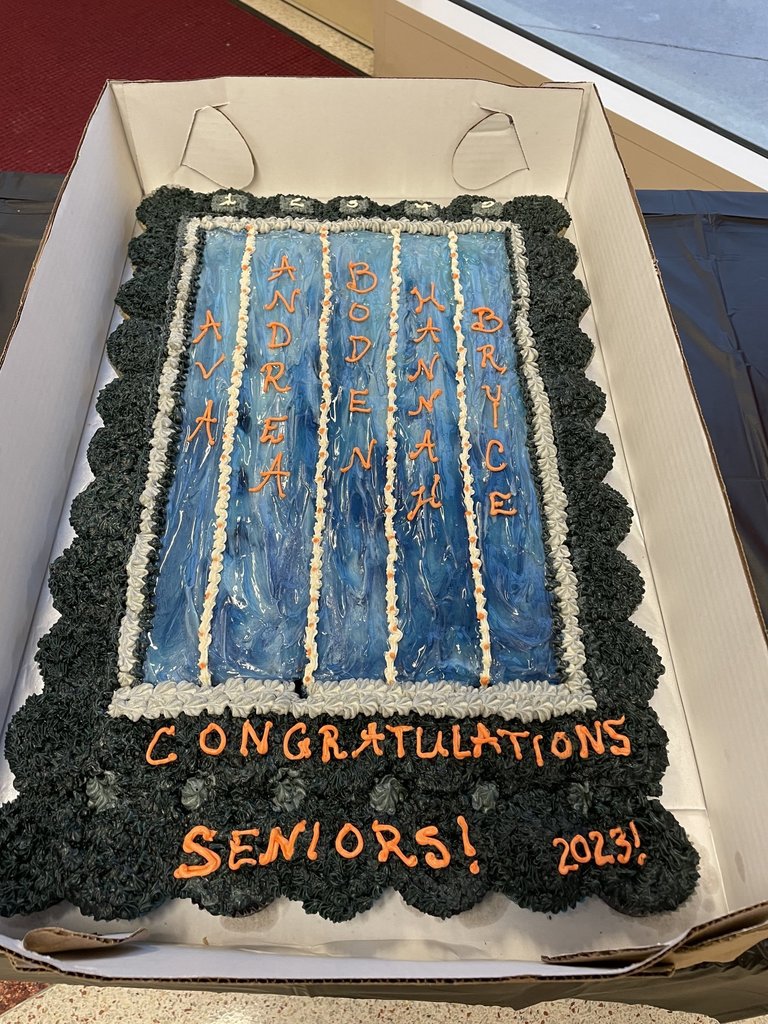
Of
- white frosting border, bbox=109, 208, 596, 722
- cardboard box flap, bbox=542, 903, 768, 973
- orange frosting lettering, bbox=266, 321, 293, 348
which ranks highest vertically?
orange frosting lettering, bbox=266, 321, 293, 348

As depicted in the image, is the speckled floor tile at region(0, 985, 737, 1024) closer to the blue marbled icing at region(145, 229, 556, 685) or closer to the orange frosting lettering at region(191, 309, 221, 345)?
the blue marbled icing at region(145, 229, 556, 685)

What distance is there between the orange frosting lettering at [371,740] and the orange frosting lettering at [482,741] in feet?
0.49

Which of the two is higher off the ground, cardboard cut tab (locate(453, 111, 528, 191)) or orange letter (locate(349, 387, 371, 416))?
cardboard cut tab (locate(453, 111, 528, 191))

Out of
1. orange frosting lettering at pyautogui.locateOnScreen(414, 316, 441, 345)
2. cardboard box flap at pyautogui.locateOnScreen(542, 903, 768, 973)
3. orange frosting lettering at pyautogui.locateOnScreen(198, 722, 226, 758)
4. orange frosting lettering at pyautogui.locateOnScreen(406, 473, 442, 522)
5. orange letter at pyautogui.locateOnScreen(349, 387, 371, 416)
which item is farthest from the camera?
orange frosting lettering at pyautogui.locateOnScreen(414, 316, 441, 345)

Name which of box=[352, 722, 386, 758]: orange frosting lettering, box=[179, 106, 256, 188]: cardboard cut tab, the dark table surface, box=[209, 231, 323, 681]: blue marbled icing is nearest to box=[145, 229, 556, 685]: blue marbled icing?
box=[209, 231, 323, 681]: blue marbled icing

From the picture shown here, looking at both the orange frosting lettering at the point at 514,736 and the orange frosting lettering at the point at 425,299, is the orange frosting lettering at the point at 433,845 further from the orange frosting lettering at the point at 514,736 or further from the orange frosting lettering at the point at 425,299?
the orange frosting lettering at the point at 425,299

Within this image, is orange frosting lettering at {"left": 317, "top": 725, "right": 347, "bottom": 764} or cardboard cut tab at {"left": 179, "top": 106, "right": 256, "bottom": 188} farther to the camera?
cardboard cut tab at {"left": 179, "top": 106, "right": 256, "bottom": 188}

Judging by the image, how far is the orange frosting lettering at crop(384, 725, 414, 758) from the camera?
1.24 meters

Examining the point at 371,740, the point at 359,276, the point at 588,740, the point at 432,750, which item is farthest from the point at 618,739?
the point at 359,276

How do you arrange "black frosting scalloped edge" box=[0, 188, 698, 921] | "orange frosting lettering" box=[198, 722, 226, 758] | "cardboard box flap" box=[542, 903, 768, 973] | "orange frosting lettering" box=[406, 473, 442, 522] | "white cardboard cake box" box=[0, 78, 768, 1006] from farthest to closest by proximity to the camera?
"orange frosting lettering" box=[406, 473, 442, 522], "orange frosting lettering" box=[198, 722, 226, 758], "black frosting scalloped edge" box=[0, 188, 698, 921], "white cardboard cake box" box=[0, 78, 768, 1006], "cardboard box flap" box=[542, 903, 768, 973]

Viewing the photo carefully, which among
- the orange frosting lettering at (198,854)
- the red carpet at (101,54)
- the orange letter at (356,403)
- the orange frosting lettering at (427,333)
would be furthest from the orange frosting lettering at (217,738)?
the red carpet at (101,54)

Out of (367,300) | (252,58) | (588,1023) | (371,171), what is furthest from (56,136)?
(588,1023)

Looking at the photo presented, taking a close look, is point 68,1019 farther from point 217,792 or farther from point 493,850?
point 493,850

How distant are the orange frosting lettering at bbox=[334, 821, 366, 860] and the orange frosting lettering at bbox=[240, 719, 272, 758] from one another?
0.18 m
